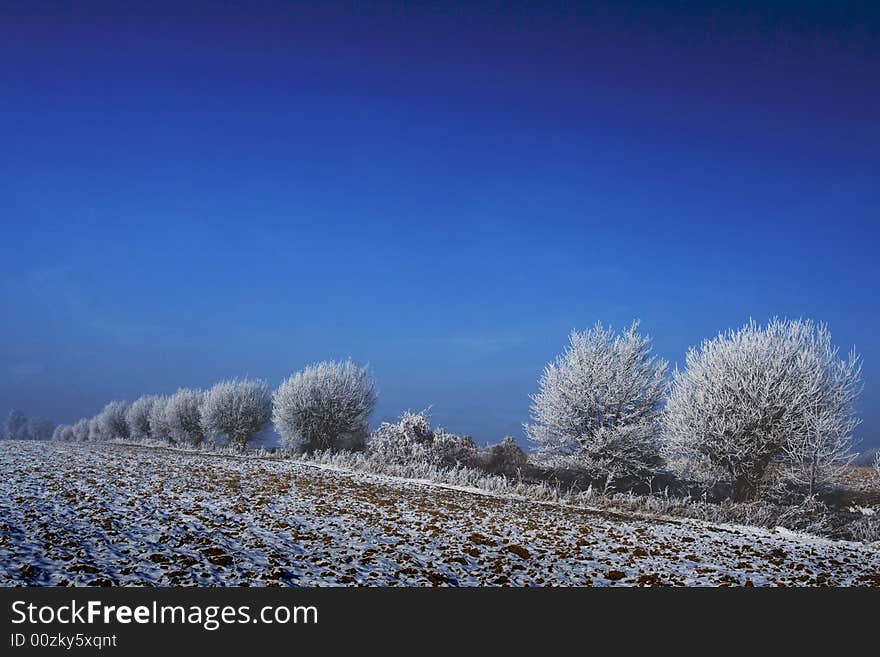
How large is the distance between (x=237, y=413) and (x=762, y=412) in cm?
4554

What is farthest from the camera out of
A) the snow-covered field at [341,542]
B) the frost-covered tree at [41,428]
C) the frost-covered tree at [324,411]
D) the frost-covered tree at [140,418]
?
the frost-covered tree at [41,428]

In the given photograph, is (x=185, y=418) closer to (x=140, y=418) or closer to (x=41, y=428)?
(x=140, y=418)

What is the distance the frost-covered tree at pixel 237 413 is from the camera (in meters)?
53.7

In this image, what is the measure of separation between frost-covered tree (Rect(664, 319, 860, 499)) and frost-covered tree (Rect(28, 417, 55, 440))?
130 m

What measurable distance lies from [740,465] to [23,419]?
138929 millimetres

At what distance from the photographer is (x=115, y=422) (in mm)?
83312

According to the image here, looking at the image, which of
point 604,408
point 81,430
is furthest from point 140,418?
point 604,408

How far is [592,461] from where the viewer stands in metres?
27.5

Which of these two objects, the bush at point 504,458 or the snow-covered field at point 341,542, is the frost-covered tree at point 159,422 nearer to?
the bush at point 504,458

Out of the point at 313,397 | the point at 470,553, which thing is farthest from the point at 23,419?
the point at 470,553

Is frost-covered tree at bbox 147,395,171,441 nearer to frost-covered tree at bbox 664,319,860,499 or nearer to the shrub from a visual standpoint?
the shrub

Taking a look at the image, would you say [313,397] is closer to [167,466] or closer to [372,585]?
[167,466]

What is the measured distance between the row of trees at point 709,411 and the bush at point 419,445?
9251 mm

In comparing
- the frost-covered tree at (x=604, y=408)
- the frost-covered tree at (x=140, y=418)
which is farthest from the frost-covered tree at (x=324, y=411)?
the frost-covered tree at (x=140, y=418)
